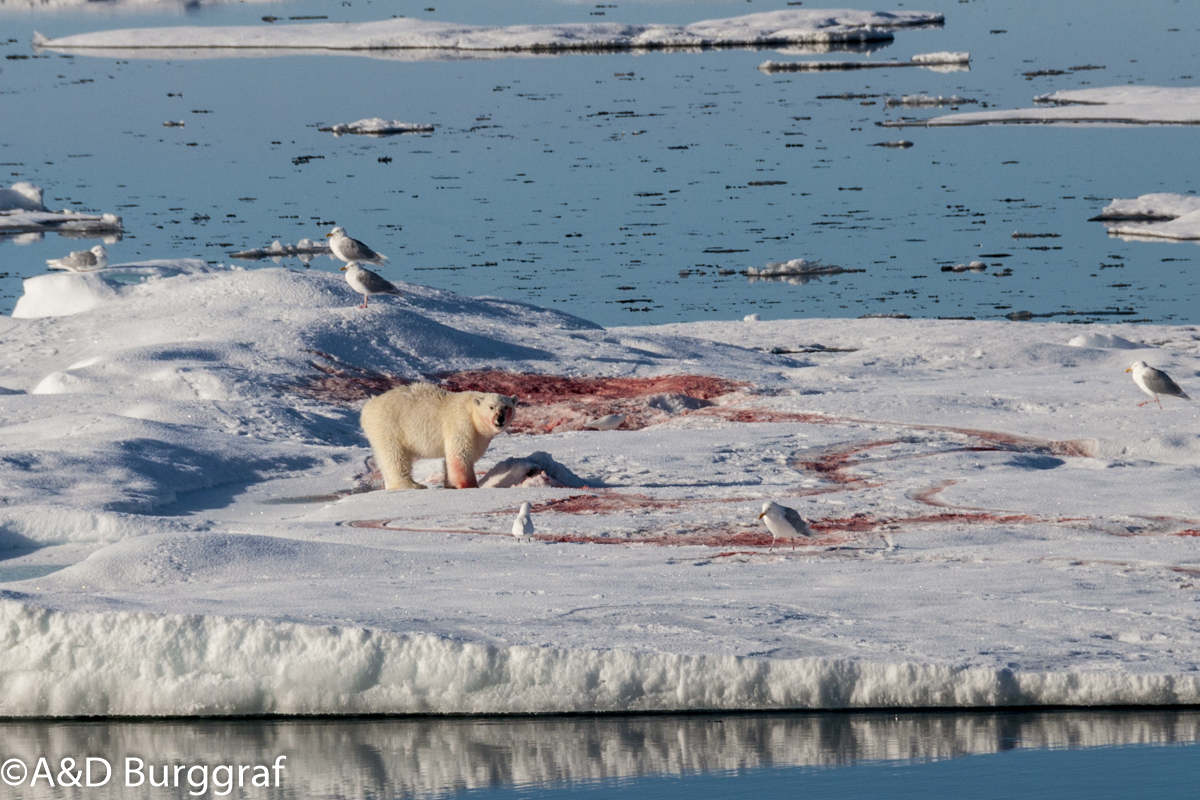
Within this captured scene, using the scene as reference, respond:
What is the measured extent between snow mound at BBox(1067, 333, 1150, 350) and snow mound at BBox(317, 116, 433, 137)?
74.1 ft

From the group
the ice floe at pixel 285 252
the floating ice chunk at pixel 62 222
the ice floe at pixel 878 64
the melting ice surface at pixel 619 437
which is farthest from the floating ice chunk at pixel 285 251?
the ice floe at pixel 878 64

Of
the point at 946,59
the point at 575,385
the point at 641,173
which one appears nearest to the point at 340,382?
the point at 575,385

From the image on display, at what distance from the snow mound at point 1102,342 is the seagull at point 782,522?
28.3ft

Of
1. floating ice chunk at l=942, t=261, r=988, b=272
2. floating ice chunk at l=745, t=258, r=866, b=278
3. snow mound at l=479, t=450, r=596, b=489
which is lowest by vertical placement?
floating ice chunk at l=942, t=261, r=988, b=272

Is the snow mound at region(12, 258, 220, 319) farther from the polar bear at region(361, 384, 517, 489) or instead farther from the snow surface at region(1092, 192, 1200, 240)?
the snow surface at region(1092, 192, 1200, 240)

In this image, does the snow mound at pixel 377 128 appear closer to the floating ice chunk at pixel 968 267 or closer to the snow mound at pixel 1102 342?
the floating ice chunk at pixel 968 267

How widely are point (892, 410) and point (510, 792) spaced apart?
23.5 feet

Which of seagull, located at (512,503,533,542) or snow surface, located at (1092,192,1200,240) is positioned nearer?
seagull, located at (512,503,533,542)

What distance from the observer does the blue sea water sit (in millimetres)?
21406

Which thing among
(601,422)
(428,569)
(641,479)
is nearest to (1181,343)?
(601,422)

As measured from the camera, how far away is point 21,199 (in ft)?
87.3

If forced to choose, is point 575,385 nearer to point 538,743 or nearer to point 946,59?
point 538,743

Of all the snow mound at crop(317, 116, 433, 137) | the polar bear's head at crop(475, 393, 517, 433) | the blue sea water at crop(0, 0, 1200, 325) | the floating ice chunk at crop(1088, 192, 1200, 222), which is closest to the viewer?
the polar bear's head at crop(475, 393, 517, 433)

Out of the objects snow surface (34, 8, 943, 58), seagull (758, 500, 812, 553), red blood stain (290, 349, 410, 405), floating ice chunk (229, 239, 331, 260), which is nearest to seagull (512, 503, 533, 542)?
seagull (758, 500, 812, 553)
